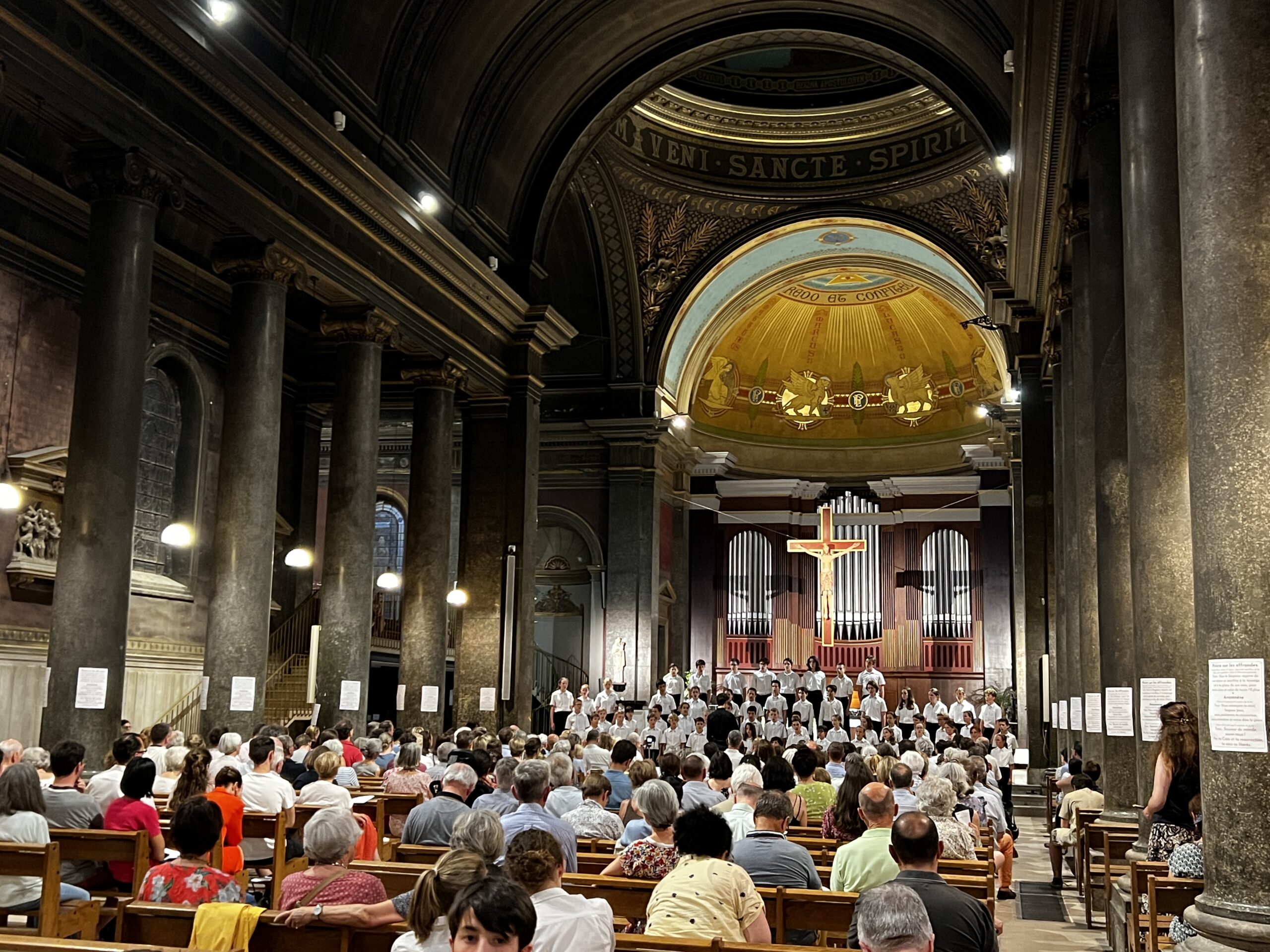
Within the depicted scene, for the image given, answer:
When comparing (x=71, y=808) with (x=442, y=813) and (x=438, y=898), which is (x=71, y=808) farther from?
(x=438, y=898)

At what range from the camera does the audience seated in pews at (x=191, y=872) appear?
15.6ft

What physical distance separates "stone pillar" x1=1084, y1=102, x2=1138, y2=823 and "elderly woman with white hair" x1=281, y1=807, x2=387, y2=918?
633cm

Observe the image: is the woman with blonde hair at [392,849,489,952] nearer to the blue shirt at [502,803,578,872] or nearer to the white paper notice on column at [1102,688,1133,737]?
the blue shirt at [502,803,578,872]

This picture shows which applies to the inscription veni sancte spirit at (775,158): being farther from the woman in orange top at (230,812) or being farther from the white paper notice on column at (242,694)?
the woman in orange top at (230,812)

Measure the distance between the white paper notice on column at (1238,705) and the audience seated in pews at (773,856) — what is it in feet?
5.99

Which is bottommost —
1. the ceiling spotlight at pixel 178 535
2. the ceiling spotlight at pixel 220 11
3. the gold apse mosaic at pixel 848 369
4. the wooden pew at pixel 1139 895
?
the wooden pew at pixel 1139 895

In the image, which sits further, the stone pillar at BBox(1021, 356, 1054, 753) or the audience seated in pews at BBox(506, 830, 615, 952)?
the stone pillar at BBox(1021, 356, 1054, 753)

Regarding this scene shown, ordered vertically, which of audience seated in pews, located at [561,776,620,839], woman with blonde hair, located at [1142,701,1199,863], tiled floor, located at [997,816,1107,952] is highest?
woman with blonde hair, located at [1142,701,1199,863]

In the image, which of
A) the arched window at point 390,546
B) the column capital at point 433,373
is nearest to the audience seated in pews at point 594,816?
the column capital at point 433,373

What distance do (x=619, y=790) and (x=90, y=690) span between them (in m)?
4.48

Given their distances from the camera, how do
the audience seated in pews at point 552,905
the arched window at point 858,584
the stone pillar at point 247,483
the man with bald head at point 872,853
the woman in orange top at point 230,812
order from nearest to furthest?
the audience seated in pews at point 552,905 < the man with bald head at point 872,853 < the woman in orange top at point 230,812 < the stone pillar at point 247,483 < the arched window at point 858,584

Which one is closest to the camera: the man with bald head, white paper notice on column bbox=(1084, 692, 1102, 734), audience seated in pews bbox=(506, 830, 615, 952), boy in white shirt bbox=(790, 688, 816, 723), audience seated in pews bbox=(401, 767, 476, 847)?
audience seated in pews bbox=(506, 830, 615, 952)

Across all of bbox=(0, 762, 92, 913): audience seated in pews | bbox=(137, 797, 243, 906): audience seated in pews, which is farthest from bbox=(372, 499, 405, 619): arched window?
bbox=(137, 797, 243, 906): audience seated in pews

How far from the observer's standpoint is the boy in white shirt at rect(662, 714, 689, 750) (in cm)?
1970
